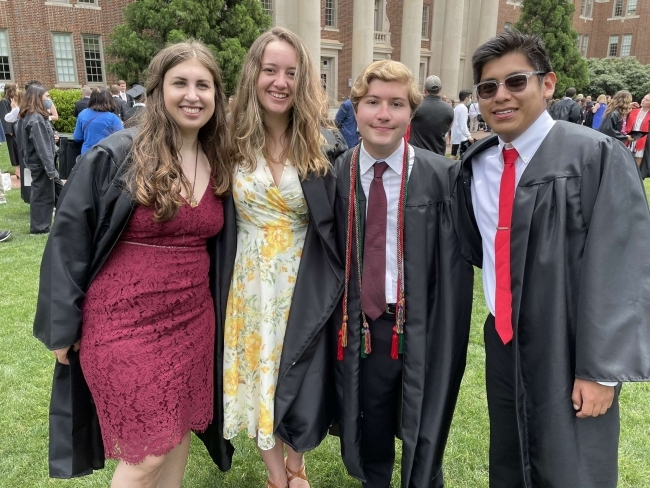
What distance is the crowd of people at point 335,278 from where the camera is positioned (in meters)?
1.82

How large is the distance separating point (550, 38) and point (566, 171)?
28414 mm

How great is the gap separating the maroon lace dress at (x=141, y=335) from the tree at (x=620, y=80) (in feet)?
117

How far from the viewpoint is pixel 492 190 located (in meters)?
2.09

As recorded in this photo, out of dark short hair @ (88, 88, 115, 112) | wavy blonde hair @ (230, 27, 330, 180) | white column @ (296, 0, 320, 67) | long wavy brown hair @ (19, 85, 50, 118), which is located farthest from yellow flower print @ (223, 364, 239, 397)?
white column @ (296, 0, 320, 67)

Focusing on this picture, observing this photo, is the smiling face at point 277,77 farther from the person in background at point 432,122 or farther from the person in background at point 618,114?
the person in background at point 618,114

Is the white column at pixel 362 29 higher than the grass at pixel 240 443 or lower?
higher

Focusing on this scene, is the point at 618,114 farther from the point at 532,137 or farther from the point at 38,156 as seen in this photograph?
the point at 38,156

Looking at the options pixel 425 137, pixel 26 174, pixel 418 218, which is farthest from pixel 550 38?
pixel 418 218

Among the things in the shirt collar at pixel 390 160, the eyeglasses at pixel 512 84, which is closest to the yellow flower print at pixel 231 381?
the shirt collar at pixel 390 160

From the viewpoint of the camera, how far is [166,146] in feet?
6.79

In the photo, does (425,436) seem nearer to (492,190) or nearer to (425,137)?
(492,190)

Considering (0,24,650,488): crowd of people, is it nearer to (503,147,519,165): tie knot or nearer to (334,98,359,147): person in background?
(503,147,519,165): tie knot

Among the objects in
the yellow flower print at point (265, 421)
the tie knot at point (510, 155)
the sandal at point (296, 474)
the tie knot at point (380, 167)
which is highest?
the tie knot at point (510, 155)

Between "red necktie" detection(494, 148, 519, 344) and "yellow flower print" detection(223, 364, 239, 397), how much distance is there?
1.27 metres
